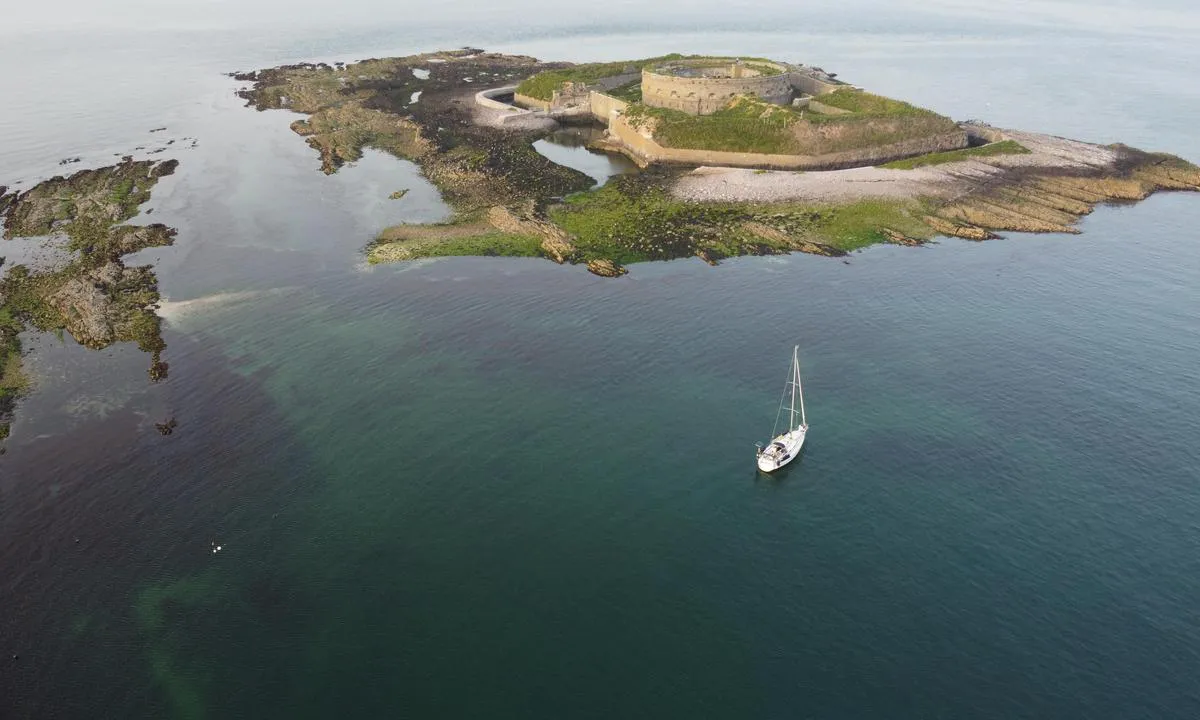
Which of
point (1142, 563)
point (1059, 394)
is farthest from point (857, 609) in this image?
point (1059, 394)

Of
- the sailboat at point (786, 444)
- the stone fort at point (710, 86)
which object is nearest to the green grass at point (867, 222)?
the sailboat at point (786, 444)

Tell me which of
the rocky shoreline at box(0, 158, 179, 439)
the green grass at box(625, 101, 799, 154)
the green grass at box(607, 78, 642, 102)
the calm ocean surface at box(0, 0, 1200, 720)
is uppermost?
the green grass at box(607, 78, 642, 102)

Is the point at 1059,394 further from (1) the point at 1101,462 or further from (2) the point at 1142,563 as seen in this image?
(2) the point at 1142,563

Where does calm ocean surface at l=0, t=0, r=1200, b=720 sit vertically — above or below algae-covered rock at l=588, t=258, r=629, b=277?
below

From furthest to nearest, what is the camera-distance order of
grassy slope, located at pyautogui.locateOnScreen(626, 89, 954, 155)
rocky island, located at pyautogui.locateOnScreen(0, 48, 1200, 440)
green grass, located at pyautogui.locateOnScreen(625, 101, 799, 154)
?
green grass, located at pyautogui.locateOnScreen(625, 101, 799, 154)
grassy slope, located at pyautogui.locateOnScreen(626, 89, 954, 155)
rocky island, located at pyautogui.locateOnScreen(0, 48, 1200, 440)

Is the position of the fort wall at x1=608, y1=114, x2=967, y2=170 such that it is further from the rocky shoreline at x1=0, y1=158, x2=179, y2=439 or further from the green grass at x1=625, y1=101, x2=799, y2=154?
the rocky shoreline at x1=0, y1=158, x2=179, y2=439

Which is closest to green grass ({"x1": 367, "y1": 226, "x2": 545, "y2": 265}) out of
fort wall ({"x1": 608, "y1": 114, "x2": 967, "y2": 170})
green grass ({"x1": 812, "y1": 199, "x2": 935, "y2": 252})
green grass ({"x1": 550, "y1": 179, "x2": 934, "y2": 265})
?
green grass ({"x1": 550, "y1": 179, "x2": 934, "y2": 265})
